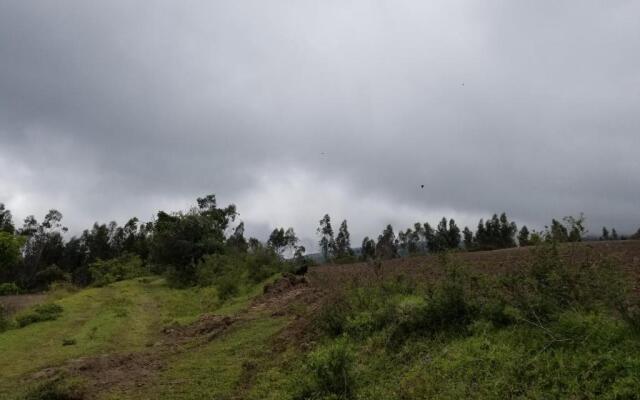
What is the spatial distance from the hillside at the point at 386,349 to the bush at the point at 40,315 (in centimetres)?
305

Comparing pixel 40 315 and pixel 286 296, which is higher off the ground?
pixel 286 296

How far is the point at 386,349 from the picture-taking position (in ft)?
30.2

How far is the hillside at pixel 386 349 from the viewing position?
643 centimetres

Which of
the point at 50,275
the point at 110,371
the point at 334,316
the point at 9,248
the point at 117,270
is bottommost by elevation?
the point at 110,371

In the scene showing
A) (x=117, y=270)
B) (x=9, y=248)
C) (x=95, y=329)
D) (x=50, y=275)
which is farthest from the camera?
(x=50, y=275)

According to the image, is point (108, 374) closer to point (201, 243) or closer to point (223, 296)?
point (223, 296)

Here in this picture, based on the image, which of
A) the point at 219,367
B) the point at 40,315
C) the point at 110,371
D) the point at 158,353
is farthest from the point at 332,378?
the point at 40,315

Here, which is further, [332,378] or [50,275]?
[50,275]

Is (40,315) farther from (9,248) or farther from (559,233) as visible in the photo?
(559,233)

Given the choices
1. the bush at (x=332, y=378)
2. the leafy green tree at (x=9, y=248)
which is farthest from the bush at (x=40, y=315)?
the bush at (x=332, y=378)

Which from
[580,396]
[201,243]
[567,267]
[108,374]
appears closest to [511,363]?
[580,396]

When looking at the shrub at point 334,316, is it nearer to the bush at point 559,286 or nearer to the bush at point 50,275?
the bush at point 559,286

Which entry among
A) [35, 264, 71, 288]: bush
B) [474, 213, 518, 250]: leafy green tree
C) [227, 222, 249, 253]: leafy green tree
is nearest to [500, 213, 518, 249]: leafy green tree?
[474, 213, 518, 250]: leafy green tree

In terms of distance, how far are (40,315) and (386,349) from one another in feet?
57.7
